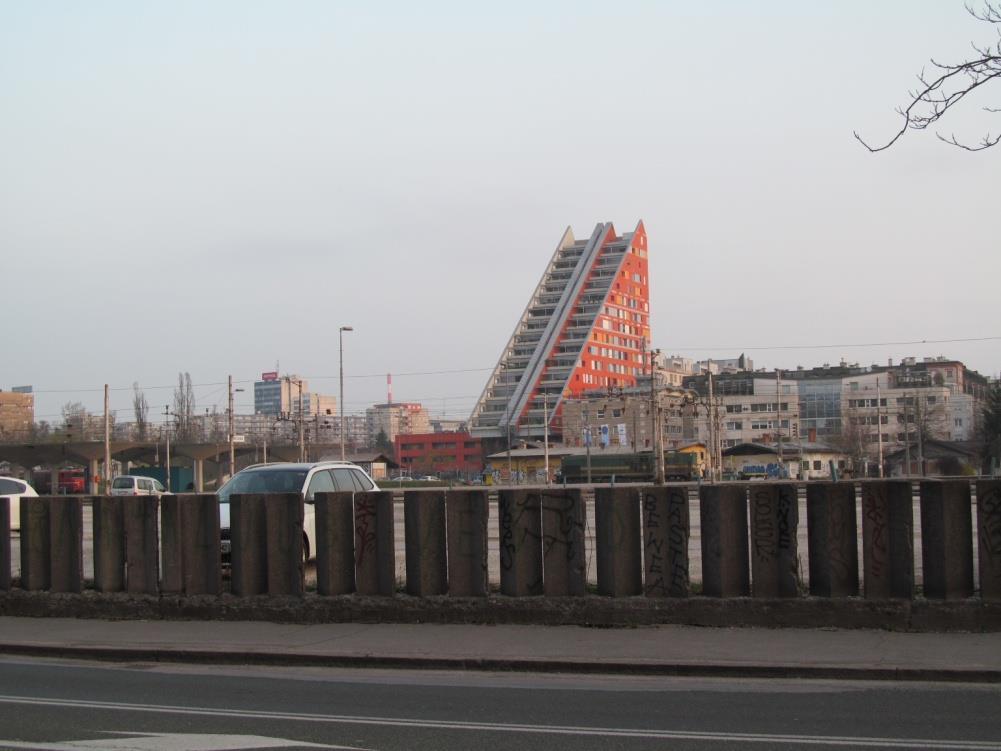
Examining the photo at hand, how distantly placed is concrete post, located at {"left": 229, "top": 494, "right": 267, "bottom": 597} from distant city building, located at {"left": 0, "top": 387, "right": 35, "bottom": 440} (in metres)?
103

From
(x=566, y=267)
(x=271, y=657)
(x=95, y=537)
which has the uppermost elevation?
(x=566, y=267)

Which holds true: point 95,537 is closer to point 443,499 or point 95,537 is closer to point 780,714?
point 443,499

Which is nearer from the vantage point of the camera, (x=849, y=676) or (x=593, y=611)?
(x=849, y=676)

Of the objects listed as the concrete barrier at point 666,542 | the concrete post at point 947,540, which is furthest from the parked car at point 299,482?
the concrete post at point 947,540

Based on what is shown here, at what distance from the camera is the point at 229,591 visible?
1306 cm

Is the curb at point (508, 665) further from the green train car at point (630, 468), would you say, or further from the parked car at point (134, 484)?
the green train car at point (630, 468)

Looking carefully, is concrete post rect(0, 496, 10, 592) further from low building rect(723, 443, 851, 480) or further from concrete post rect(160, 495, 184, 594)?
low building rect(723, 443, 851, 480)

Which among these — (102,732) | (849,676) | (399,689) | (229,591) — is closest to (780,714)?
(849,676)

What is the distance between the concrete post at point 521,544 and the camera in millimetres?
11945

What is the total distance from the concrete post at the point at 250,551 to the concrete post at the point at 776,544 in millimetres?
5785

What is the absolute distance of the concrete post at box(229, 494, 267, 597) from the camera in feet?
41.9

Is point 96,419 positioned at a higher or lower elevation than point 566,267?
lower

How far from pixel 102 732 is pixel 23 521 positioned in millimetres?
6922

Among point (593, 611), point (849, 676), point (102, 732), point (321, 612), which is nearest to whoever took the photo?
point (102, 732)
